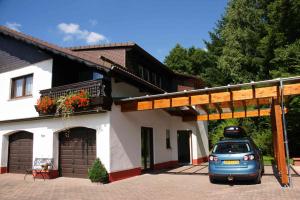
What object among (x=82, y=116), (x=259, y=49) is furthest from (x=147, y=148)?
(x=259, y=49)

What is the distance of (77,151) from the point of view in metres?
13.2

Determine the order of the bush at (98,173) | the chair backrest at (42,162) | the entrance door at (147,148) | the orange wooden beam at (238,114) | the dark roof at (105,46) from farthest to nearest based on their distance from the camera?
the orange wooden beam at (238,114), the dark roof at (105,46), the entrance door at (147,148), the chair backrest at (42,162), the bush at (98,173)

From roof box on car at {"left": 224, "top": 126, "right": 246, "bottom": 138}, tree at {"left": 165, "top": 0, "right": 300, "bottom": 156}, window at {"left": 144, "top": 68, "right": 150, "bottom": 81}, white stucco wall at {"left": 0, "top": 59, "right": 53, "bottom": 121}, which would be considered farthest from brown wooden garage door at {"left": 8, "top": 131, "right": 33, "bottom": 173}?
tree at {"left": 165, "top": 0, "right": 300, "bottom": 156}

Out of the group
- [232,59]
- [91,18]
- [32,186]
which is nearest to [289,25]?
[232,59]

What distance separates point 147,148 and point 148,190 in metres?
5.51

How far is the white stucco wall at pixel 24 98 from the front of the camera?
14617 mm

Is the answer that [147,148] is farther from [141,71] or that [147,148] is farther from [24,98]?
[24,98]

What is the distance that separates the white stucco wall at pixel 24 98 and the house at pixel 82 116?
0.17 feet

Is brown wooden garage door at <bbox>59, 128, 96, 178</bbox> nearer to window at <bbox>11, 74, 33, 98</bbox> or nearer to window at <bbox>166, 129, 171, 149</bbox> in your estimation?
window at <bbox>11, 74, 33, 98</bbox>

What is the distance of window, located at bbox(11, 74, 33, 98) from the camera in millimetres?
15606

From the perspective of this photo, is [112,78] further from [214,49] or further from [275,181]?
[214,49]

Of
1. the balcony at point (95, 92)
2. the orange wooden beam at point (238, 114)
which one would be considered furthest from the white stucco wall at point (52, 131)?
the orange wooden beam at point (238, 114)

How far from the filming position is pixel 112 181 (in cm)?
1185

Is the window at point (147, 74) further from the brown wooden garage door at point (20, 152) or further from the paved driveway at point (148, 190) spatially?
the paved driveway at point (148, 190)
